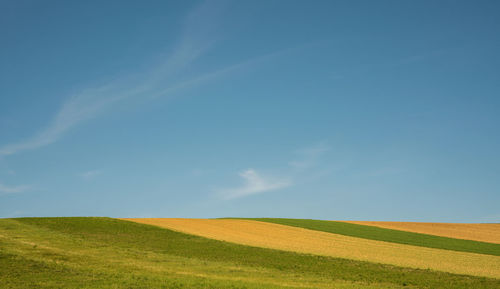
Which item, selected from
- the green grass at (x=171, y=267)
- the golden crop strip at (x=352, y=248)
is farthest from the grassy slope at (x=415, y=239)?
the green grass at (x=171, y=267)

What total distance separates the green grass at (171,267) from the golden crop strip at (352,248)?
2334 millimetres

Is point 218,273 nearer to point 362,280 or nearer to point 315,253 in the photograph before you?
point 362,280

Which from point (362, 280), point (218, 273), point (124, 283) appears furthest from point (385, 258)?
point (124, 283)

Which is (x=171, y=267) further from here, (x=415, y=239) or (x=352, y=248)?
(x=415, y=239)

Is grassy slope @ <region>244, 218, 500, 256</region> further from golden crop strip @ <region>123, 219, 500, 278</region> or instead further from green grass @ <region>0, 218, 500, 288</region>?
green grass @ <region>0, 218, 500, 288</region>

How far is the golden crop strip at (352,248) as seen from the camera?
29688mm

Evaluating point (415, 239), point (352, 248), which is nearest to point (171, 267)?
point (352, 248)

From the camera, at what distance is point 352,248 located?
35.9 m

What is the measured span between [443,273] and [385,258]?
5.19m

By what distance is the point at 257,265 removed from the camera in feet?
88.5

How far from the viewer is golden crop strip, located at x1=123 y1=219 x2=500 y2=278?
29.7 metres

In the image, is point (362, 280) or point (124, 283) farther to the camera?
point (362, 280)

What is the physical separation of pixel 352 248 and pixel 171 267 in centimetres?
1775

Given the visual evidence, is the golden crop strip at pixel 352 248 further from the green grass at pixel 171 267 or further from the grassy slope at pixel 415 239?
the grassy slope at pixel 415 239
